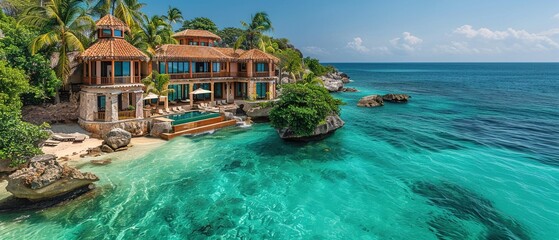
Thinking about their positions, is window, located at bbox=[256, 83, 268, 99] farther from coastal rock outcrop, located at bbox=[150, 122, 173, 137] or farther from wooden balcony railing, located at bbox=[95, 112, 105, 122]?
wooden balcony railing, located at bbox=[95, 112, 105, 122]

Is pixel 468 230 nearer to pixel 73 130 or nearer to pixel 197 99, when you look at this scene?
pixel 73 130

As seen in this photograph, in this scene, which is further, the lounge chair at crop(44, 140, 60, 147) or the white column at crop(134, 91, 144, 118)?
the white column at crop(134, 91, 144, 118)

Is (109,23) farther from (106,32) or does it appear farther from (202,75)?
(202,75)

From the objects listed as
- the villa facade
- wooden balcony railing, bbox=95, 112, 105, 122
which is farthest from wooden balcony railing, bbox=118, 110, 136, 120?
wooden balcony railing, bbox=95, 112, 105, 122

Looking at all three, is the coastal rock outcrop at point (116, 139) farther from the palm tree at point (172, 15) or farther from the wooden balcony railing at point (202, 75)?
the palm tree at point (172, 15)

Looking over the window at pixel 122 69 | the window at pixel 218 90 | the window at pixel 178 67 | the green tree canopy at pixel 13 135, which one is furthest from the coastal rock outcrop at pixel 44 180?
the window at pixel 218 90

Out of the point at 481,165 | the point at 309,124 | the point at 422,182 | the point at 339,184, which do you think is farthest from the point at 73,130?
the point at 481,165
